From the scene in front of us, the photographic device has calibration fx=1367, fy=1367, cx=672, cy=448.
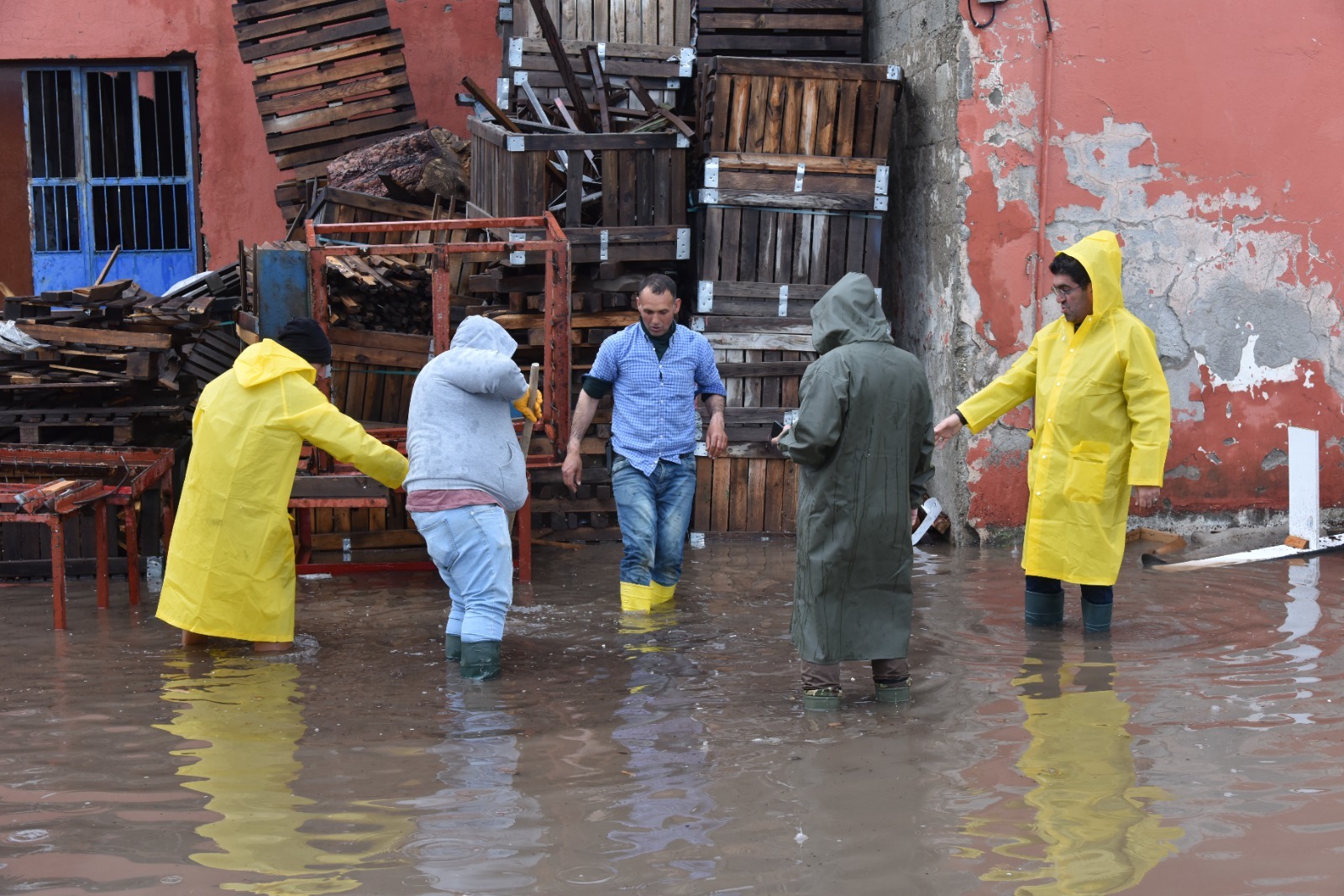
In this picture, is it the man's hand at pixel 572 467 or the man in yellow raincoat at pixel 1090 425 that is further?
the man's hand at pixel 572 467

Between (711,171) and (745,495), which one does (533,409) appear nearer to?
(745,495)

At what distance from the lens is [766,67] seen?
346 inches

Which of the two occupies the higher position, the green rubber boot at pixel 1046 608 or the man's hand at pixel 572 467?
the man's hand at pixel 572 467

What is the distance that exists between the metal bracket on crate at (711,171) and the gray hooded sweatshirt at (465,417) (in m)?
3.50

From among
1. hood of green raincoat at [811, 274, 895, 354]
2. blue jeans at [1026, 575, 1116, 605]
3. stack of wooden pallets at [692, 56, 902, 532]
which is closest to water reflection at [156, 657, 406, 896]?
hood of green raincoat at [811, 274, 895, 354]

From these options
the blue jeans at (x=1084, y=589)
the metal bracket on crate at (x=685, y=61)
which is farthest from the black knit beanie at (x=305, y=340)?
the metal bracket on crate at (x=685, y=61)

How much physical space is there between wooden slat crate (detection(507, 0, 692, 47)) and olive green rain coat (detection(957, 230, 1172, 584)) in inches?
199

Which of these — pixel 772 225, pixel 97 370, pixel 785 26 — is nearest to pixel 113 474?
pixel 97 370

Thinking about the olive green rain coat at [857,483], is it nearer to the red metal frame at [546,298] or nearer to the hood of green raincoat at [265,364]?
the hood of green raincoat at [265,364]

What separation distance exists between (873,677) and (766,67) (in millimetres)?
4920

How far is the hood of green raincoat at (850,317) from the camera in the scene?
498 cm

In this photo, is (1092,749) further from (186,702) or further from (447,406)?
(186,702)

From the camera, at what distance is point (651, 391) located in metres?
6.71

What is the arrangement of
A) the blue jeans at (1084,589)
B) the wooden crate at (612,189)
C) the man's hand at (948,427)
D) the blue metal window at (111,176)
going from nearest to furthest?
the man's hand at (948,427)
the blue jeans at (1084,589)
the wooden crate at (612,189)
the blue metal window at (111,176)
